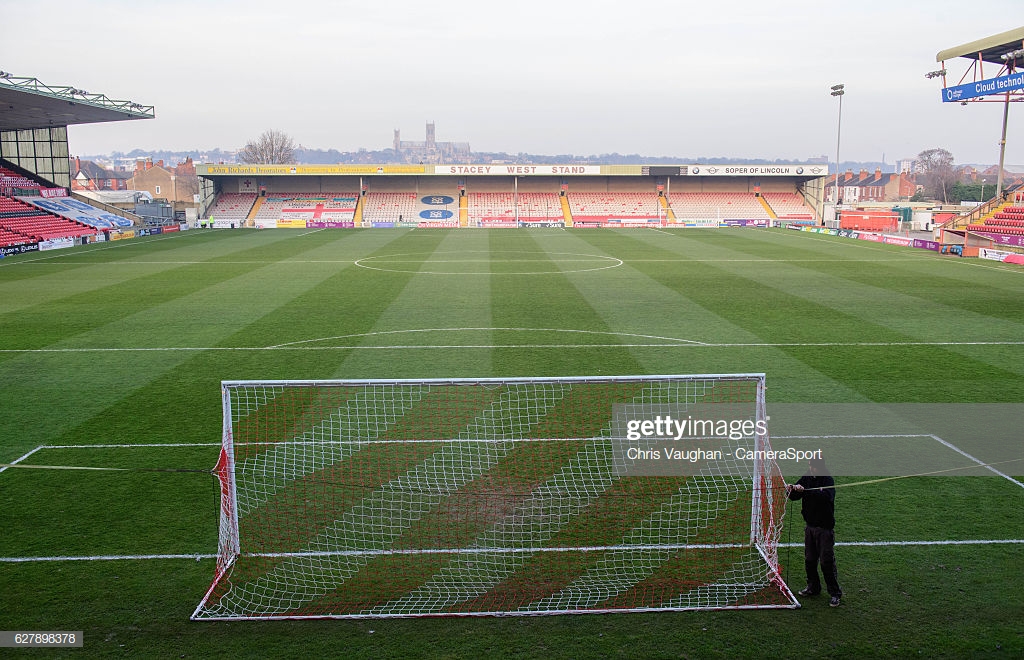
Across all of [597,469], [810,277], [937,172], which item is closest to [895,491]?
[597,469]

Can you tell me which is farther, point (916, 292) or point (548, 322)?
point (916, 292)

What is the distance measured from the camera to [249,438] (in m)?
11.4

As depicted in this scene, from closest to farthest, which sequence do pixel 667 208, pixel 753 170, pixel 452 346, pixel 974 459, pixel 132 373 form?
pixel 974 459
pixel 132 373
pixel 452 346
pixel 667 208
pixel 753 170

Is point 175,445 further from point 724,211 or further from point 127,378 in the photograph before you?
point 724,211

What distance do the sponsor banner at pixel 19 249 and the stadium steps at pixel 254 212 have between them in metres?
25.1

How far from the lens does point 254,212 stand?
6719 centimetres

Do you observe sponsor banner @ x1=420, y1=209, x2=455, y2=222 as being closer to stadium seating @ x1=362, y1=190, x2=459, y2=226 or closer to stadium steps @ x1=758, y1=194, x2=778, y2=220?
stadium seating @ x1=362, y1=190, x2=459, y2=226

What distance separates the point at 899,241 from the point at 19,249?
45346mm

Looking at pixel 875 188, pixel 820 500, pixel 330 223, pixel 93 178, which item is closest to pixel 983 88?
pixel 820 500

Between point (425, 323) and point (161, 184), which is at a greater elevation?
point (161, 184)

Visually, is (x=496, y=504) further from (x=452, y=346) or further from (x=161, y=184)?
(x=161, y=184)

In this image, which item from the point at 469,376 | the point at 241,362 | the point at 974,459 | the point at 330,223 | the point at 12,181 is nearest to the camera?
the point at 974,459

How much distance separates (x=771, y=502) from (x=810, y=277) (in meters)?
23.0

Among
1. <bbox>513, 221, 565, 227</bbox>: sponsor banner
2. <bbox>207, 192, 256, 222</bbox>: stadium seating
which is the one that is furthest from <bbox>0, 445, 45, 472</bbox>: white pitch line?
<bbox>207, 192, 256, 222</bbox>: stadium seating
